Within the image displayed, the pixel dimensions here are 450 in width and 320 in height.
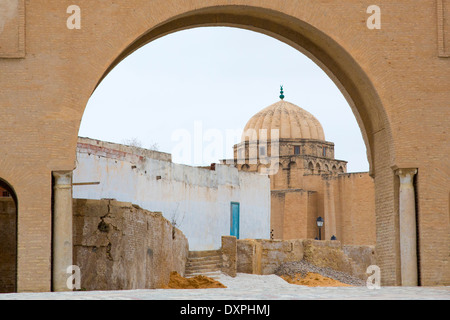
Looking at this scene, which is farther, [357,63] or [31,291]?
[357,63]

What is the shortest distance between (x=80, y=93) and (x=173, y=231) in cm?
798

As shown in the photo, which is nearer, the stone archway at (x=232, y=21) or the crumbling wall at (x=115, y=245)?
the stone archway at (x=232, y=21)

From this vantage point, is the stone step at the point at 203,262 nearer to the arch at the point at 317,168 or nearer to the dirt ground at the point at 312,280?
the dirt ground at the point at 312,280

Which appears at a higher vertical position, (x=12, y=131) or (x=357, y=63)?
(x=357, y=63)

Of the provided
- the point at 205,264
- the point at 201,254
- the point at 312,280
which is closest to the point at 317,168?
the point at 312,280

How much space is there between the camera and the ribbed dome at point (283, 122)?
46.6 m

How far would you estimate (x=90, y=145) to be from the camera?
25.4 metres

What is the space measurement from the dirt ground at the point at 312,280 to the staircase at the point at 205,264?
2.68 metres

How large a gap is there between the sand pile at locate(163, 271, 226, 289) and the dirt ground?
19.4 ft

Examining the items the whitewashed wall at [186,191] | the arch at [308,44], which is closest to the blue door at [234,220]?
the whitewashed wall at [186,191]

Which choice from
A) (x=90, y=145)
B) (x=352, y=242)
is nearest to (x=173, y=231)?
(x=90, y=145)

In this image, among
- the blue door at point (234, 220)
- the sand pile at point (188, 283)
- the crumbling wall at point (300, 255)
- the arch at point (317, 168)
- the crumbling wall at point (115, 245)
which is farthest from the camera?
the arch at point (317, 168)

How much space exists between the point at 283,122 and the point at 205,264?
23.9 meters

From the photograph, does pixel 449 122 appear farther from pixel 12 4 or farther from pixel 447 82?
pixel 12 4
